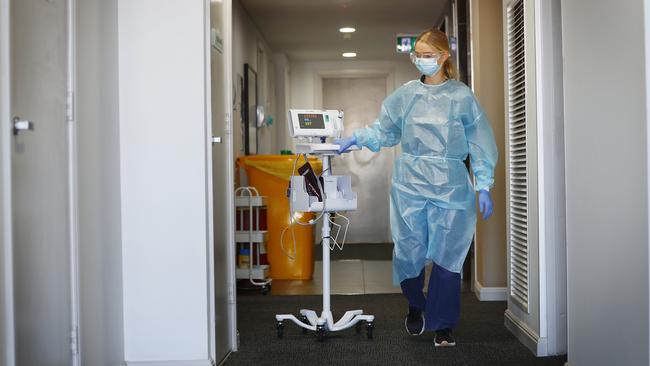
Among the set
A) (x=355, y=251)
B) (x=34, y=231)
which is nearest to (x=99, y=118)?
(x=34, y=231)

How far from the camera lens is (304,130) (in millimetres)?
3533

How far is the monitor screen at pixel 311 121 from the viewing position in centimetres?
355

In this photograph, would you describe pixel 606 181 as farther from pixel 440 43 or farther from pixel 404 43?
pixel 404 43

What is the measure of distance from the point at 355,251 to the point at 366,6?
2719 mm

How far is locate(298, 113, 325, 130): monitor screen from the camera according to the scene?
11.7 feet

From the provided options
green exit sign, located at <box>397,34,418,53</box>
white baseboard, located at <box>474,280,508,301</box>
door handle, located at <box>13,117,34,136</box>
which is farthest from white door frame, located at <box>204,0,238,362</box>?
green exit sign, located at <box>397,34,418,53</box>

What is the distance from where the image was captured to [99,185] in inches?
107

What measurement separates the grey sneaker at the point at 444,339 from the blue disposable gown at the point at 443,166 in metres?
0.29

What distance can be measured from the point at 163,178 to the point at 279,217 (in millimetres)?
2660

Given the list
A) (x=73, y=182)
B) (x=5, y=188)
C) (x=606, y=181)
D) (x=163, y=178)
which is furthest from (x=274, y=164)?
(x=5, y=188)

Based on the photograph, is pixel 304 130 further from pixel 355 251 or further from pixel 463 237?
pixel 355 251

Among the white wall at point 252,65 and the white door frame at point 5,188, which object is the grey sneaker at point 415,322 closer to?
the white door frame at point 5,188

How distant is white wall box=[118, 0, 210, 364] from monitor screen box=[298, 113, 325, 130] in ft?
2.25

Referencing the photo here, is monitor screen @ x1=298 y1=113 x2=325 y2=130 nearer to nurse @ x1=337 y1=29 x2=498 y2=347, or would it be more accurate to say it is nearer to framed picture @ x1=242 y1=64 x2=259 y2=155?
nurse @ x1=337 y1=29 x2=498 y2=347
